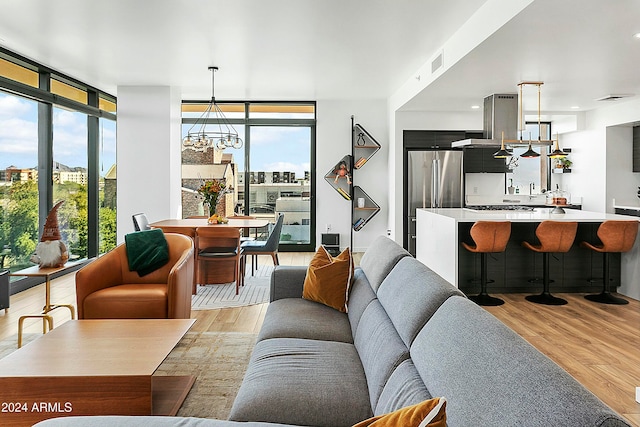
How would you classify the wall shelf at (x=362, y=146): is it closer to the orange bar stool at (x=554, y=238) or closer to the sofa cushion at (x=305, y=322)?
the orange bar stool at (x=554, y=238)

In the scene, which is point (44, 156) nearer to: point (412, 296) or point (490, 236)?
point (490, 236)

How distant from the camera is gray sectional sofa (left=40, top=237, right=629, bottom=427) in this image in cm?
103

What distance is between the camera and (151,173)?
713 cm

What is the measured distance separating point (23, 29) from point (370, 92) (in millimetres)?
4754

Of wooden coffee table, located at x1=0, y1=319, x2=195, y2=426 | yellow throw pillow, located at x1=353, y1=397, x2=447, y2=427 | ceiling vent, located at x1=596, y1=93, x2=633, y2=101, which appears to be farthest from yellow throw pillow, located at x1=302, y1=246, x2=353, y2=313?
ceiling vent, located at x1=596, y1=93, x2=633, y2=101

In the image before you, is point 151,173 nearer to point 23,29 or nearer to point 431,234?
point 23,29

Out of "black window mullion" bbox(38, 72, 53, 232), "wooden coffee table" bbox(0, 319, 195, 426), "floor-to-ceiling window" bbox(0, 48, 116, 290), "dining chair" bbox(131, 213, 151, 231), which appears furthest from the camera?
"black window mullion" bbox(38, 72, 53, 232)

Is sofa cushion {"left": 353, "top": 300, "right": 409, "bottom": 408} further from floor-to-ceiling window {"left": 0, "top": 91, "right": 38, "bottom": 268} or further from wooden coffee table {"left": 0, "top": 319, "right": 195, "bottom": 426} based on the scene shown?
floor-to-ceiling window {"left": 0, "top": 91, "right": 38, "bottom": 268}

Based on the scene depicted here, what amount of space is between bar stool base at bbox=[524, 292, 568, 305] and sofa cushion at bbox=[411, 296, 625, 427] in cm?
392

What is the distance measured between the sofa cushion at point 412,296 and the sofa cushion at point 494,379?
0.19 m

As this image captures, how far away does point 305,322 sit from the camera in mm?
2689

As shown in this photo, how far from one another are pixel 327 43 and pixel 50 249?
3.24 m

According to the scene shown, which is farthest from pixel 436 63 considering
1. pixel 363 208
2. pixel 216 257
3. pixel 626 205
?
pixel 626 205

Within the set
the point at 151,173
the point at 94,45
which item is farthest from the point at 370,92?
the point at 94,45
